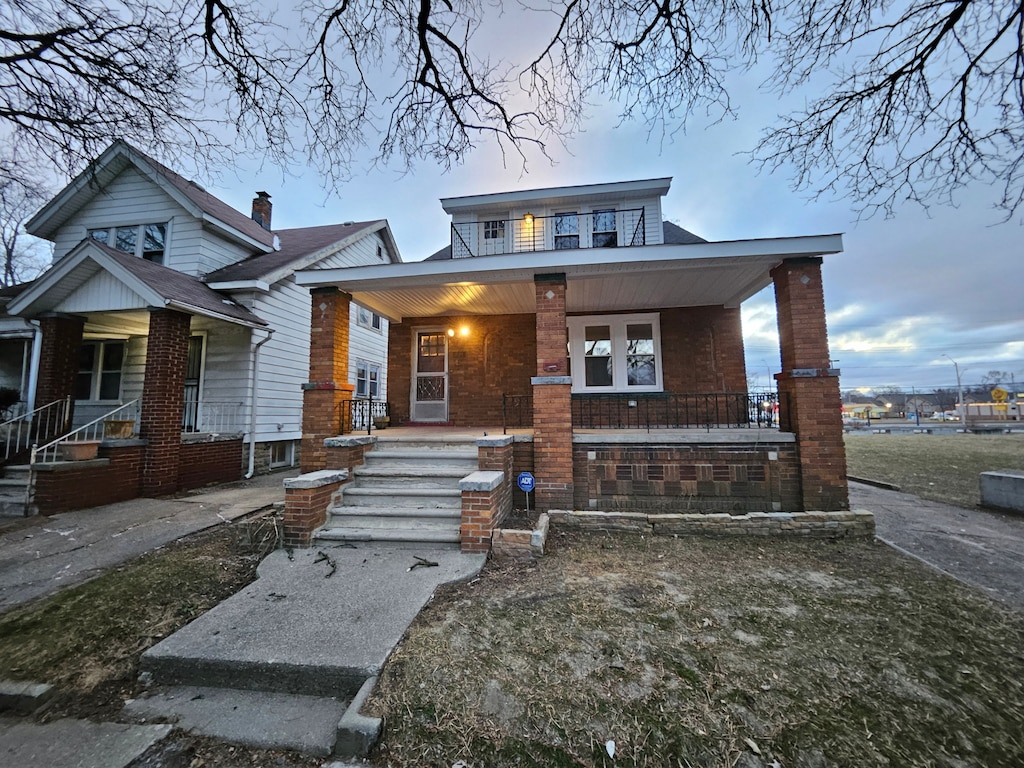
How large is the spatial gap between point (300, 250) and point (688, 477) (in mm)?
12224

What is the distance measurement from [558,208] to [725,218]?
4600 mm

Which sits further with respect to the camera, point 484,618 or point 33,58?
point 33,58

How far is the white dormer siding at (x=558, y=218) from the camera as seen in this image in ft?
36.1

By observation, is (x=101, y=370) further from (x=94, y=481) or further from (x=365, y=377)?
(x=365, y=377)

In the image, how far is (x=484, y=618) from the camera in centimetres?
315

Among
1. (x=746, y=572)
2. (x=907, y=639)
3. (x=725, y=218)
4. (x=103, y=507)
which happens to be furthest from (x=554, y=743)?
(x=725, y=218)

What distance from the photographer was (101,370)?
10375mm

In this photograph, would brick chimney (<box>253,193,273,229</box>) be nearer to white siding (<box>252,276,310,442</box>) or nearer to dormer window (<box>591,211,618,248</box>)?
white siding (<box>252,276,310,442</box>)

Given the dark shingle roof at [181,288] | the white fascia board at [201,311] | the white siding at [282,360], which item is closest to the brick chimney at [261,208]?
the white siding at [282,360]

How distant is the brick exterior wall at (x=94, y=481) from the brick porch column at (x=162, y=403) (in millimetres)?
181

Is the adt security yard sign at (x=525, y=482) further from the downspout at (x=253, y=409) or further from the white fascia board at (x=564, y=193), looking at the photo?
the white fascia board at (x=564, y=193)

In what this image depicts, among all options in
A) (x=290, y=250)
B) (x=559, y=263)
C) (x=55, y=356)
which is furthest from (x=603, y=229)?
(x=55, y=356)

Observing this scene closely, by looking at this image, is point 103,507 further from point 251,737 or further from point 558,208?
point 558,208

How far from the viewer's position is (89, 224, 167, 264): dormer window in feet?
34.1
